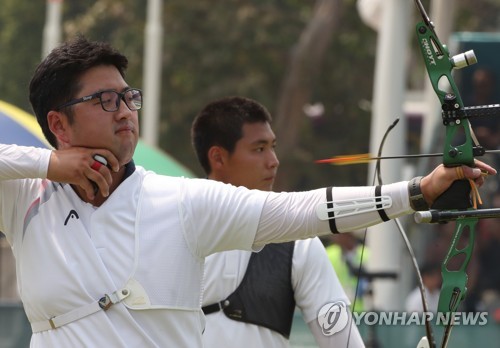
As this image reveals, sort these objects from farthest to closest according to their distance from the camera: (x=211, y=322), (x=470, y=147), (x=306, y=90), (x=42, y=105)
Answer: (x=306, y=90) → (x=211, y=322) → (x=42, y=105) → (x=470, y=147)

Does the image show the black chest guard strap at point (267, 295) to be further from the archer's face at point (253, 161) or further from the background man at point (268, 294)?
the archer's face at point (253, 161)

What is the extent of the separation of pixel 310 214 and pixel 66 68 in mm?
1010

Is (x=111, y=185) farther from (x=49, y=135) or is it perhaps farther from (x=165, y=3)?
(x=165, y=3)

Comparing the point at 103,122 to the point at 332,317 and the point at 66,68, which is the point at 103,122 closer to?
the point at 66,68

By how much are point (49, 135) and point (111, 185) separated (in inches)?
16.1

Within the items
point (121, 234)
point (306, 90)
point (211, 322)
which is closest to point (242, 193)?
point (121, 234)

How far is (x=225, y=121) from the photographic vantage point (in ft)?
21.0

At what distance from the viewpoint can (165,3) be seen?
3011 centimetres

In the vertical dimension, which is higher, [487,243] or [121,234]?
[121,234]

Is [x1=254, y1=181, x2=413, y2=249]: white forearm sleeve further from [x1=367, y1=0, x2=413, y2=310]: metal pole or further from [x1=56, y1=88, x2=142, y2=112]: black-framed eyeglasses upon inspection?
[x1=367, y1=0, x2=413, y2=310]: metal pole

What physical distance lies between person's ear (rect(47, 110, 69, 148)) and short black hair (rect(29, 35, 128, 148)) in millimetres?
25

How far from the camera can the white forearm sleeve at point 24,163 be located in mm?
4410

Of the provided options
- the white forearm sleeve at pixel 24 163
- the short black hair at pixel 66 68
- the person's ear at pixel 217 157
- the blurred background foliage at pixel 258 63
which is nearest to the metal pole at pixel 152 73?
the blurred background foliage at pixel 258 63

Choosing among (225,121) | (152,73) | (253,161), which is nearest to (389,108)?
(225,121)
